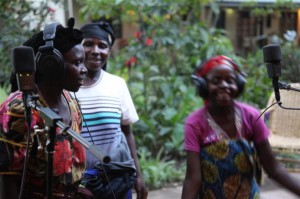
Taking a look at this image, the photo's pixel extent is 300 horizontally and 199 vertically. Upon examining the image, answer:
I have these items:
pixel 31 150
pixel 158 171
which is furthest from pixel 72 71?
pixel 158 171

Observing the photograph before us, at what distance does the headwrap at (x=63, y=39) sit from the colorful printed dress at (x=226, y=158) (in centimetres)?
65

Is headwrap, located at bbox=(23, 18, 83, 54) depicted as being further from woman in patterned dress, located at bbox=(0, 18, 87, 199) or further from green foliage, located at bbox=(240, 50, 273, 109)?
green foliage, located at bbox=(240, 50, 273, 109)

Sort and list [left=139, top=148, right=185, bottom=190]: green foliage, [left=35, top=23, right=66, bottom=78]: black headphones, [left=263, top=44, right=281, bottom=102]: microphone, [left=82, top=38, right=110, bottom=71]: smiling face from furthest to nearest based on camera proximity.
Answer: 1. [left=139, top=148, right=185, bottom=190]: green foliage
2. [left=82, top=38, right=110, bottom=71]: smiling face
3. [left=263, top=44, right=281, bottom=102]: microphone
4. [left=35, top=23, right=66, bottom=78]: black headphones

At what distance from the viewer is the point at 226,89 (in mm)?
2250

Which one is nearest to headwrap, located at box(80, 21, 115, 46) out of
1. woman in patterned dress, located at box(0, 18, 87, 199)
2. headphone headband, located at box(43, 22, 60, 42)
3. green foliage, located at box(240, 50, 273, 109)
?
woman in patterned dress, located at box(0, 18, 87, 199)

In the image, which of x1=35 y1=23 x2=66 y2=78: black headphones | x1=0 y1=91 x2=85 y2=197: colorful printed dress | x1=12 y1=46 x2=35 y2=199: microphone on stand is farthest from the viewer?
x1=35 y1=23 x2=66 y2=78: black headphones

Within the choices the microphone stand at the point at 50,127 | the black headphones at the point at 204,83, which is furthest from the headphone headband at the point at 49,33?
the black headphones at the point at 204,83

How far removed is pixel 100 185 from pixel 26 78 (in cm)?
103

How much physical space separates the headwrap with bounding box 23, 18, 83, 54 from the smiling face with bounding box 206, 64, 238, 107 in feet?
2.11

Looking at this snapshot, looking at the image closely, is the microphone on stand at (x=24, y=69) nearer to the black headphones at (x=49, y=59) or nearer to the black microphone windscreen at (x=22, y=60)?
the black microphone windscreen at (x=22, y=60)

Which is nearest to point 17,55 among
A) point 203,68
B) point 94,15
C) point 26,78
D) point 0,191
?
point 26,78

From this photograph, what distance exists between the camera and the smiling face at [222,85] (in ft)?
7.39

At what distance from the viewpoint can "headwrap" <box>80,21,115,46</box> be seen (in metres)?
3.21

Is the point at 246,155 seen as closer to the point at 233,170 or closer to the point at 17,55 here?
the point at 233,170
